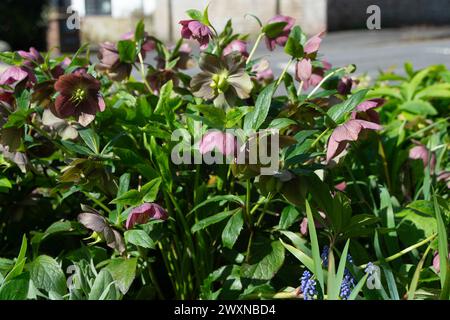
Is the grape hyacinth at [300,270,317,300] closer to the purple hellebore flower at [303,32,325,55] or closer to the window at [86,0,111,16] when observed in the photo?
the purple hellebore flower at [303,32,325,55]

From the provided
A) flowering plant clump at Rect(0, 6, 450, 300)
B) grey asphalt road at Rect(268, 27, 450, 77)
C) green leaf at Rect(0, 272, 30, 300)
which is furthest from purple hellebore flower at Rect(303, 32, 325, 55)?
grey asphalt road at Rect(268, 27, 450, 77)

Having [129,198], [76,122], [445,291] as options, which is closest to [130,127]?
[76,122]

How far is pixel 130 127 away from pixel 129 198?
0.23m

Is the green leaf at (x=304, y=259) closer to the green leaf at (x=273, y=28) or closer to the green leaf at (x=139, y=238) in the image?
the green leaf at (x=139, y=238)

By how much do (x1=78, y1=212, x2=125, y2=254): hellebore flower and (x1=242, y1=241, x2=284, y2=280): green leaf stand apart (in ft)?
0.73

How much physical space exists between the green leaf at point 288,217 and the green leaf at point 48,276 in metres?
0.39

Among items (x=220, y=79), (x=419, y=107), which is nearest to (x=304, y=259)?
(x=220, y=79)

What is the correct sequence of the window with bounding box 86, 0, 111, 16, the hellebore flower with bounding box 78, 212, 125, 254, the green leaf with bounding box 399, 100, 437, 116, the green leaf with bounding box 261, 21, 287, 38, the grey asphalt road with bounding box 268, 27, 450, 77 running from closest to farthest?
the hellebore flower with bounding box 78, 212, 125, 254 < the green leaf with bounding box 261, 21, 287, 38 < the green leaf with bounding box 399, 100, 437, 116 < the grey asphalt road with bounding box 268, 27, 450, 77 < the window with bounding box 86, 0, 111, 16

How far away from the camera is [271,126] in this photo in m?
1.25

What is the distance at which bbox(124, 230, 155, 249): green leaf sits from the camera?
1.23 meters

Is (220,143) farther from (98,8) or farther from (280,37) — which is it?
(98,8)

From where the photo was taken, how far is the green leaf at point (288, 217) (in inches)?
53.4

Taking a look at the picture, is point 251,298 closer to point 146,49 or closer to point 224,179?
point 224,179

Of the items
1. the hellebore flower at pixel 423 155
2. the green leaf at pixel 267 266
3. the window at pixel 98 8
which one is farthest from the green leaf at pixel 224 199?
the window at pixel 98 8
